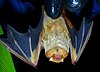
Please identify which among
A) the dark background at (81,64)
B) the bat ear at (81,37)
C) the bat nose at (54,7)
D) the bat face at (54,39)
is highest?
the bat nose at (54,7)

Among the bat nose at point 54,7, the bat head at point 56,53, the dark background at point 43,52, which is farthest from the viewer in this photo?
the dark background at point 43,52

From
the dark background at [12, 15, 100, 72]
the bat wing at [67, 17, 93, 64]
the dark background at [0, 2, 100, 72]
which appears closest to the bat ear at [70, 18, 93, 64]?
the bat wing at [67, 17, 93, 64]

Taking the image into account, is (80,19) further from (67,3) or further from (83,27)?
(67,3)

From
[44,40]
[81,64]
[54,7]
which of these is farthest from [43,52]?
[54,7]

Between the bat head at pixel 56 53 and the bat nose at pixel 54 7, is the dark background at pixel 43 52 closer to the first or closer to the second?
the bat head at pixel 56 53

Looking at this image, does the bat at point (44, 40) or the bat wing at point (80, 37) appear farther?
the bat wing at point (80, 37)

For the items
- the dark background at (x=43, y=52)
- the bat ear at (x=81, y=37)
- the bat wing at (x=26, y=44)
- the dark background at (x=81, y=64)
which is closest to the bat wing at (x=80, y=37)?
the bat ear at (x=81, y=37)

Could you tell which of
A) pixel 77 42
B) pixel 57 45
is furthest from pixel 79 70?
pixel 57 45
